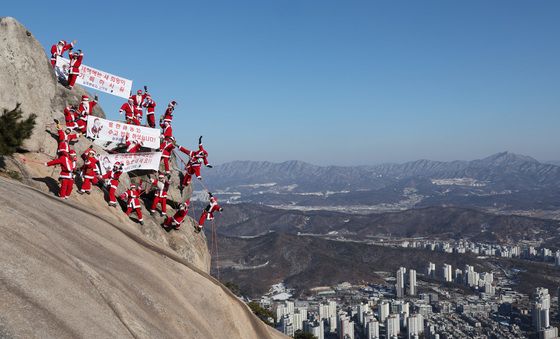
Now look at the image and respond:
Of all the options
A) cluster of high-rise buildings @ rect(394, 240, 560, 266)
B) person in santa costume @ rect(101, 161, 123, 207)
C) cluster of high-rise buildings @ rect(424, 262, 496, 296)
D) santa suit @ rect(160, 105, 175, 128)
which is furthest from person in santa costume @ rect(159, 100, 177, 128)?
cluster of high-rise buildings @ rect(394, 240, 560, 266)

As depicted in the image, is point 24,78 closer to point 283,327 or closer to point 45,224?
point 45,224

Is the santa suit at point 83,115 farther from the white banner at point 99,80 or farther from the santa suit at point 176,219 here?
the santa suit at point 176,219

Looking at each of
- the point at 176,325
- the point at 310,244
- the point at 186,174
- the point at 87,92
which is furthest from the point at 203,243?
the point at 310,244

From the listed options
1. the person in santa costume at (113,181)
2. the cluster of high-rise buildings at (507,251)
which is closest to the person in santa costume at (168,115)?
the person in santa costume at (113,181)

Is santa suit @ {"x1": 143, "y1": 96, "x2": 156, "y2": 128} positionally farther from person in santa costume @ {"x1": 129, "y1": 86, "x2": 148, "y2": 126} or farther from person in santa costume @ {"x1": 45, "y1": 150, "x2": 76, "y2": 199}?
person in santa costume @ {"x1": 45, "y1": 150, "x2": 76, "y2": 199}

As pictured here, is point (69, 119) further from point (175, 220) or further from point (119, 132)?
point (175, 220)

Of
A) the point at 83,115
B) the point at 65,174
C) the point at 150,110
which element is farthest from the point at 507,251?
the point at 65,174
